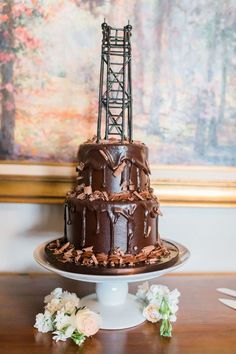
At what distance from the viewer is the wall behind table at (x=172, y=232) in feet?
4.80

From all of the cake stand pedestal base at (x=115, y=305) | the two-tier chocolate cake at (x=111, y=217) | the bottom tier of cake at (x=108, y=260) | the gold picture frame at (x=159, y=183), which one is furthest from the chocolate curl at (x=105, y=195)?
the gold picture frame at (x=159, y=183)

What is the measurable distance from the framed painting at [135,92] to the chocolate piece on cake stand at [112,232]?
32cm

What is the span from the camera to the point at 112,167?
1.05 m

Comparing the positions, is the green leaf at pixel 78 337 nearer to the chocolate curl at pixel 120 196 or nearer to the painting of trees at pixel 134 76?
the chocolate curl at pixel 120 196

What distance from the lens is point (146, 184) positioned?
1123mm

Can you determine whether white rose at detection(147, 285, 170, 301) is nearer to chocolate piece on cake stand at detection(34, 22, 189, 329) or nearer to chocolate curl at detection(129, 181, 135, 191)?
chocolate piece on cake stand at detection(34, 22, 189, 329)

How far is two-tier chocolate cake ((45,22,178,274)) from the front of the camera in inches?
40.0

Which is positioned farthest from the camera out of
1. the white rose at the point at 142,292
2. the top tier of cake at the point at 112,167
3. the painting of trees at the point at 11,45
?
the painting of trees at the point at 11,45

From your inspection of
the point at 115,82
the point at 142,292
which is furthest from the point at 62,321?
the point at 115,82

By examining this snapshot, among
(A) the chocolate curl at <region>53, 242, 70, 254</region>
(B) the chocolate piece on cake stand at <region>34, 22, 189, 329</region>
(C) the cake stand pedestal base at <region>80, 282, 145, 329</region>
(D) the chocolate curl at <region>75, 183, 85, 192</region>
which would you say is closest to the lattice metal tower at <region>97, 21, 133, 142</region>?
(B) the chocolate piece on cake stand at <region>34, 22, 189, 329</region>

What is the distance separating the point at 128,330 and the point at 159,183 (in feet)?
1.84

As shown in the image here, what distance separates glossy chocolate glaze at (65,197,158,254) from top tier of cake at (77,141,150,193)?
5 cm

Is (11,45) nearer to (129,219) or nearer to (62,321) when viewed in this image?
(129,219)

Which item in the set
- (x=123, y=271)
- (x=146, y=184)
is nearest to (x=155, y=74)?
(x=146, y=184)
